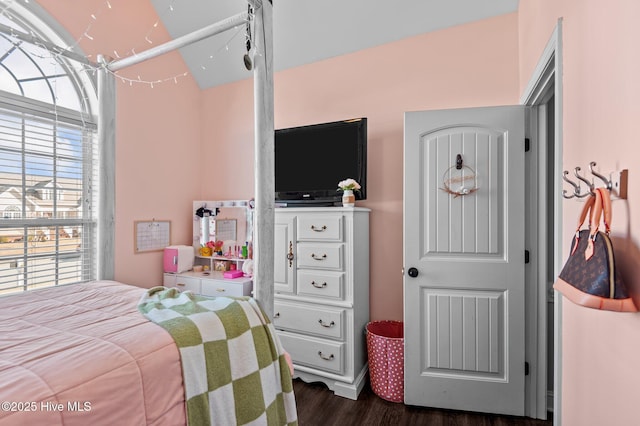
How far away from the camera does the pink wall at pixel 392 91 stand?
233 cm

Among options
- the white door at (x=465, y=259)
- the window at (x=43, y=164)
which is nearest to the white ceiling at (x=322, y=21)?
the white door at (x=465, y=259)

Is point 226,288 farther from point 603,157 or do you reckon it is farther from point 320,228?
point 603,157

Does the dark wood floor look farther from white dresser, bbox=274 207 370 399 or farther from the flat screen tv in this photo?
the flat screen tv

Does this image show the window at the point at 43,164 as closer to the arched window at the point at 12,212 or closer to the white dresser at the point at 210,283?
the arched window at the point at 12,212

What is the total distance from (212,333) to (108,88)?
6.21ft

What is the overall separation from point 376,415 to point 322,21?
2.88 metres

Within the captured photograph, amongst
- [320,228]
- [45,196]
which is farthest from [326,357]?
[45,196]

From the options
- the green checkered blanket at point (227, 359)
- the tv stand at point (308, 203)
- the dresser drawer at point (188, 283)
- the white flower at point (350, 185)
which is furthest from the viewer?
the dresser drawer at point (188, 283)

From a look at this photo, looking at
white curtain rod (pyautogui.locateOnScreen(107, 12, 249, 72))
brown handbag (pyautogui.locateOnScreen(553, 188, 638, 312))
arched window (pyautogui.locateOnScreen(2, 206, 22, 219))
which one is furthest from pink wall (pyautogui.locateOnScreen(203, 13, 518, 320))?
arched window (pyautogui.locateOnScreen(2, 206, 22, 219))

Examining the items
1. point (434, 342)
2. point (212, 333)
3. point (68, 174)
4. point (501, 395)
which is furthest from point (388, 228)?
point (68, 174)

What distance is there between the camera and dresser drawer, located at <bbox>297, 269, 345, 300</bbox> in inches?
90.8

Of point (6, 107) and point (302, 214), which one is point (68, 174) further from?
point (302, 214)

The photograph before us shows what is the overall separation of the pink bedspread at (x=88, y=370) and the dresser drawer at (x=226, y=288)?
128 centimetres

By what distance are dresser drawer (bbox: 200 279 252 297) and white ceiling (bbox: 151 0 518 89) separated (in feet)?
6.42
